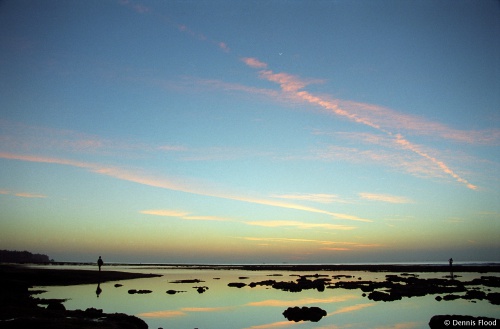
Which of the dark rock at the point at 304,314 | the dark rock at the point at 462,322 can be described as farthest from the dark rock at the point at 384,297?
the dark rock at the point at 462,322

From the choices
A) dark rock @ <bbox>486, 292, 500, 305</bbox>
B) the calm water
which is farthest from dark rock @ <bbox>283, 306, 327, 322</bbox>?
dark rock @ <bbox>486, 292, 500, 305</bbox>

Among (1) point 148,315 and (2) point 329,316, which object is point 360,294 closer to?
(2) point 329,316

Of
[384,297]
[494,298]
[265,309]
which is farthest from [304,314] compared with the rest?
[494,298]

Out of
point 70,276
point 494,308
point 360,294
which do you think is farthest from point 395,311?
point 70,276

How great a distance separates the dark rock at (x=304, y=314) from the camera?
3197 cm

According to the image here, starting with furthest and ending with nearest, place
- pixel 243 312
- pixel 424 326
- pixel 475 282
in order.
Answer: pixel 475 282 → pixel 243 312 → pixel 424 326

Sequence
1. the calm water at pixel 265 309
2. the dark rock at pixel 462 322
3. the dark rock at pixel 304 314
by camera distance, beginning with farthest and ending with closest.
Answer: the dark rock at pixel 304 314, the calm water at pixel 265 309, the dark rock at pixel 462 322

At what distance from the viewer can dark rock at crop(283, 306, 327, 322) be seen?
3197 centimetres

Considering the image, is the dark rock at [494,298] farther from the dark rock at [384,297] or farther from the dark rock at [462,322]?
the dark rock at [462,322]

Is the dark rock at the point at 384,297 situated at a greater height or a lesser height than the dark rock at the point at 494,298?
lesser

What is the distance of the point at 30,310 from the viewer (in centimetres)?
2183

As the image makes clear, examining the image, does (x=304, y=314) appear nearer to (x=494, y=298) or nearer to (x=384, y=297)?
(x=384, y=297)

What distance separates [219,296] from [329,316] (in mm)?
20469

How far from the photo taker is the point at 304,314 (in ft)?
107
